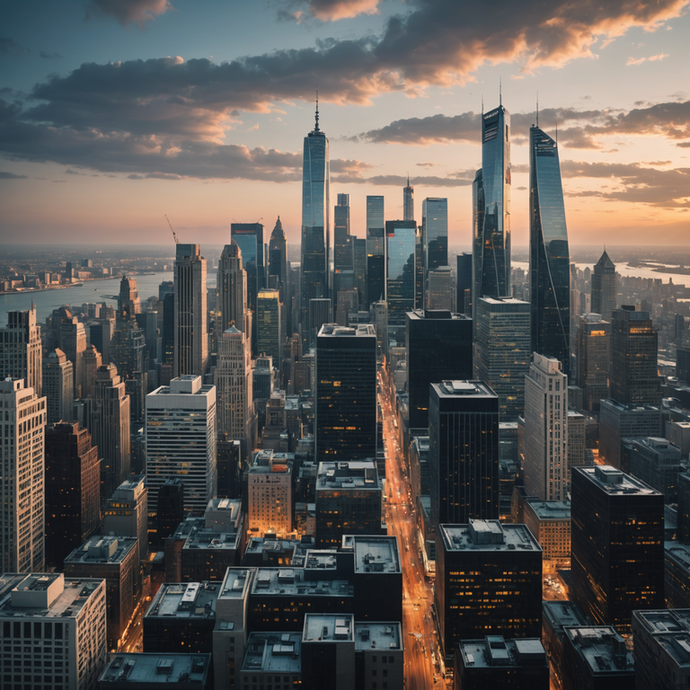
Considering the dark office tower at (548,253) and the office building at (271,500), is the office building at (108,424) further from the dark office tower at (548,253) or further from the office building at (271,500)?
the dark office tower at (548,253)

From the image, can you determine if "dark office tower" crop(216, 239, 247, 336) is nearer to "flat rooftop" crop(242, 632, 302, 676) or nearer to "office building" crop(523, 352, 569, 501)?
"office building" crop(523, 352, 569, 501)

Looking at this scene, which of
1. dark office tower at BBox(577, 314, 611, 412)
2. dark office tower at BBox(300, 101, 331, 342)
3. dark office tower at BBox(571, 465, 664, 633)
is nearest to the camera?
dark office tower at BBox(571, 465, 664, 633)

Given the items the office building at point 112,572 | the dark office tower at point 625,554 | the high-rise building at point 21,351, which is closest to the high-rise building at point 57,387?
the high-rise building at point 21,351

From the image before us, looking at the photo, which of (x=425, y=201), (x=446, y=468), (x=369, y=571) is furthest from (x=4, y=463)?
(x=425, y=201)

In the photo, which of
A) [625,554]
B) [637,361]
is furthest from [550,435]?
[637,361]

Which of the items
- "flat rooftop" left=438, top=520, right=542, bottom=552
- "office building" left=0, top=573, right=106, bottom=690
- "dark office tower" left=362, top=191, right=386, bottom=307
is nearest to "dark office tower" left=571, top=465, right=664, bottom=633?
"flat rooftop" left=438, top=520, right=542, bottom=552

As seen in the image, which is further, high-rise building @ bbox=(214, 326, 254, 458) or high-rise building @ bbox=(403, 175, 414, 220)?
high-rise building @ bbox=(403, 175, 414, 220)

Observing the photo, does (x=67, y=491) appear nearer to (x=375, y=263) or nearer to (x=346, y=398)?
(x=346, y=398)
